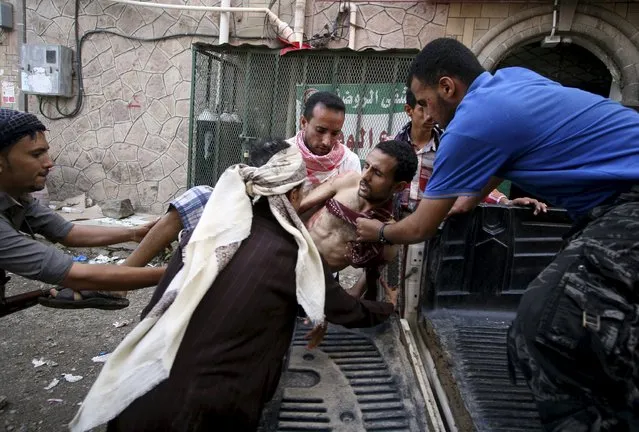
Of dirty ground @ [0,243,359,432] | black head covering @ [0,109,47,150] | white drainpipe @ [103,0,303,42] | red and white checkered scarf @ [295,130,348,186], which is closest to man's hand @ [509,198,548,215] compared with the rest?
red and white checkered scarf @ [295,130,348,186]

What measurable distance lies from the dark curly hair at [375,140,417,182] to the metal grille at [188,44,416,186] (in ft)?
11.0

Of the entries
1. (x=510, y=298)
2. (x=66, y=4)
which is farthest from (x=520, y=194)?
(x=66, y=4)

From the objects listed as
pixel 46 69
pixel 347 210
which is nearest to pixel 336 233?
pixel 347 210

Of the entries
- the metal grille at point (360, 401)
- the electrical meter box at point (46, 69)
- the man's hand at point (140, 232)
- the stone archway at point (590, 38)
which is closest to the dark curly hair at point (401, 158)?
the metal grille at point (360, 401)

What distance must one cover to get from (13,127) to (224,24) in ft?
17.1

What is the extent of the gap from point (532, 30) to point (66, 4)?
23.3 feet

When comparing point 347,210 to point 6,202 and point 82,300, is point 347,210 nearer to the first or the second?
point 82,300

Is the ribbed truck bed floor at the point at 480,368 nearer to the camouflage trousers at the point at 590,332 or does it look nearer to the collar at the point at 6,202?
the camouflage trousers at the point at 590,332

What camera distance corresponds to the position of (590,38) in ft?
18.6

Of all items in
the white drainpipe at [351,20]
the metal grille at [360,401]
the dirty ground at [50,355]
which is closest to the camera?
the metal grille at [360,401]

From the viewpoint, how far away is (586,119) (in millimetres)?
1590

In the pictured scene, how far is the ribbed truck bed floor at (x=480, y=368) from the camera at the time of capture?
1719 mm

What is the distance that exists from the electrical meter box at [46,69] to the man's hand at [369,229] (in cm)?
691

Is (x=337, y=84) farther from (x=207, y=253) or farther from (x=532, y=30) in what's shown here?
(x=207, y=253)
